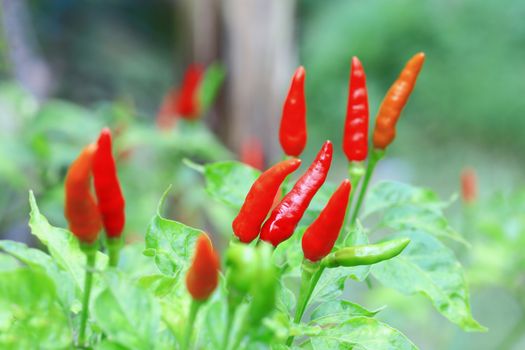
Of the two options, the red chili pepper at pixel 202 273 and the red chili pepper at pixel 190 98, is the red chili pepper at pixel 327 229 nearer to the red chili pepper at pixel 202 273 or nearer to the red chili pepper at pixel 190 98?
the red chili pepper at pixel 202 273

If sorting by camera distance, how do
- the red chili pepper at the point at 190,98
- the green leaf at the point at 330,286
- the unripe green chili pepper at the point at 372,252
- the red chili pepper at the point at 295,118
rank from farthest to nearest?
1. the red chili pepper at the point at 190,98
2. the red chili pepper at the point at 295,118
3. the green leaf at the point at 330,286
4. the unripe green chili pepper at the point at 372,252

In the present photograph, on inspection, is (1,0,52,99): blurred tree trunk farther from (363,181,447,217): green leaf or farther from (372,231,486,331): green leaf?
(372,231,486,331): green leaf

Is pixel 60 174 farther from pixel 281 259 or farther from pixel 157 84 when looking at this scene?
pixel 157 84

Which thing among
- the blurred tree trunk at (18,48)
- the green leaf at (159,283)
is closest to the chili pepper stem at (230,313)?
the green leaf at (159,283)

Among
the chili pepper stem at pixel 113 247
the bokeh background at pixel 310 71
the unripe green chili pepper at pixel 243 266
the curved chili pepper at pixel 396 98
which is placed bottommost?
the bokeh background at pixel 310 71

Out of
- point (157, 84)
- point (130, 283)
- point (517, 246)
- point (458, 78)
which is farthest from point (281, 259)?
point (458, 78)

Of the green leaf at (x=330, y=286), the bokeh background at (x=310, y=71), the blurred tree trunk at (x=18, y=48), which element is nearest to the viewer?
the green leaf at (x=330, y=286)

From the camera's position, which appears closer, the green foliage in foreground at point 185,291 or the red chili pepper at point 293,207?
the green foliage in foreground at point 185,291
